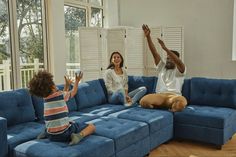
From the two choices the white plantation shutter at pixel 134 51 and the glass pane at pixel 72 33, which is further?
the glass pane at pixel 72 33

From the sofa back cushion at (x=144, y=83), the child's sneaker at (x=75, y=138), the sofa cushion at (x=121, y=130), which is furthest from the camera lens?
the sofa back cushion at (x=144, y=83)

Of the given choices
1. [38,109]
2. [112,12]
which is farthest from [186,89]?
[112,12]

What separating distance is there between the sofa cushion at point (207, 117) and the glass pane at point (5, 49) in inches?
108

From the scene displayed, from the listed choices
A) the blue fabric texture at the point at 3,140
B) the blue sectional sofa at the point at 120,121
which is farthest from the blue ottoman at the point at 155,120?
the blue fabric texture at the point at 3,140

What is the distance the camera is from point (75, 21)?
5582 mm

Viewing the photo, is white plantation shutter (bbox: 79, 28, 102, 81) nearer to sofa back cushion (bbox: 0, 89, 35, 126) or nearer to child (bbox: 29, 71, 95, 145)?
sofa back cushion (bbox: 0, 89, 35, 126)

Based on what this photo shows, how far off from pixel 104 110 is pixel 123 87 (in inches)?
26.3

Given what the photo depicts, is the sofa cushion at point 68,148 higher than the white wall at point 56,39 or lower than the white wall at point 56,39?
lower

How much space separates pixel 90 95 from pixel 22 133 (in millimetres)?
1295

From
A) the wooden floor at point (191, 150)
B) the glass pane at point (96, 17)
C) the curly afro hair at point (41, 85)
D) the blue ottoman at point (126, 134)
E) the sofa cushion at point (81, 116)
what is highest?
the glass pane at point (96, 17)

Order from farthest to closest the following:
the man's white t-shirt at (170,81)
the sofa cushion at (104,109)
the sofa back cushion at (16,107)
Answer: the man's white t-shirt at (170,81), the sofa cushion at (104,109), the sofa back cushion at (16,107)

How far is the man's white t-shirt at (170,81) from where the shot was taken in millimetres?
3645

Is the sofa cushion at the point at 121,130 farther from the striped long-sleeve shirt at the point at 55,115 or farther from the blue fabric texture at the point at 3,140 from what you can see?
the blue fabric texture at the point at 3,140

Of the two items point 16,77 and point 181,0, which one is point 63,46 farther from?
point 181,0
